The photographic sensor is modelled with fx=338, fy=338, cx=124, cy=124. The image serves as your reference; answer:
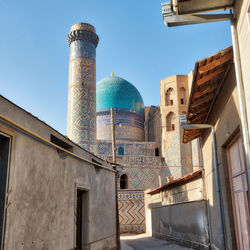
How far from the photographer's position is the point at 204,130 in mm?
8539

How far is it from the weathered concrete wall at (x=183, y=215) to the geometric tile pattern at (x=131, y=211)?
2.73m

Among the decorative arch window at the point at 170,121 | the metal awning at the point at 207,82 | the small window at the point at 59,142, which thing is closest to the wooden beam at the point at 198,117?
the metal awning at the point at 207,82

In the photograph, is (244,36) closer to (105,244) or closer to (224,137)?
(224,137)

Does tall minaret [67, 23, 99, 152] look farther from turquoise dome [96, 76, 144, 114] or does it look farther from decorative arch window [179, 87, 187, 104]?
turquoise dome [96, 76, 144, 114]

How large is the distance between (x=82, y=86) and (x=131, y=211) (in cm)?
992

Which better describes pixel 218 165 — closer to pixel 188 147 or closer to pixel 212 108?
pixel 212 108

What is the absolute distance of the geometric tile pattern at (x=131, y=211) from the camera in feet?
63.3

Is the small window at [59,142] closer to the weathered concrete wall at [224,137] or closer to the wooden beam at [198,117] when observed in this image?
the wooden beam at [198,117]

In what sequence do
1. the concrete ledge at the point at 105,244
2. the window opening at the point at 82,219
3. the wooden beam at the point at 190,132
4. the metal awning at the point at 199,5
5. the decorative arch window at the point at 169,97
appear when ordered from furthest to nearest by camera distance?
1. the decorative arch window at the point at 169,97
2. the wooden beam at the point at 190,132
3. the concrete ledge at the point at 105,244
4. the window opening at the point at 82,219
5. the metal awning at the point at 199,5

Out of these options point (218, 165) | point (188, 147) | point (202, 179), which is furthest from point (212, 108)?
point (188, 147)

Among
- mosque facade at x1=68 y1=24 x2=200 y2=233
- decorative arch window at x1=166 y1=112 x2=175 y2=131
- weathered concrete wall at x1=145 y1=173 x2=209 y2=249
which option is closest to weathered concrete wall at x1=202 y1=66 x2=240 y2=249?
weathered concrete wall at x1=145 y1=173 x2=209 y2=249

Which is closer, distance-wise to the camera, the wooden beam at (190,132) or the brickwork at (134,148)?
the wooden beam at (190,132)

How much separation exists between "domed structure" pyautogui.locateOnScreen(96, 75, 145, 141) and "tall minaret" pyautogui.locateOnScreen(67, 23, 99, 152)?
645 cm

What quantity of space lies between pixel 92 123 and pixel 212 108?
17.7 metres
